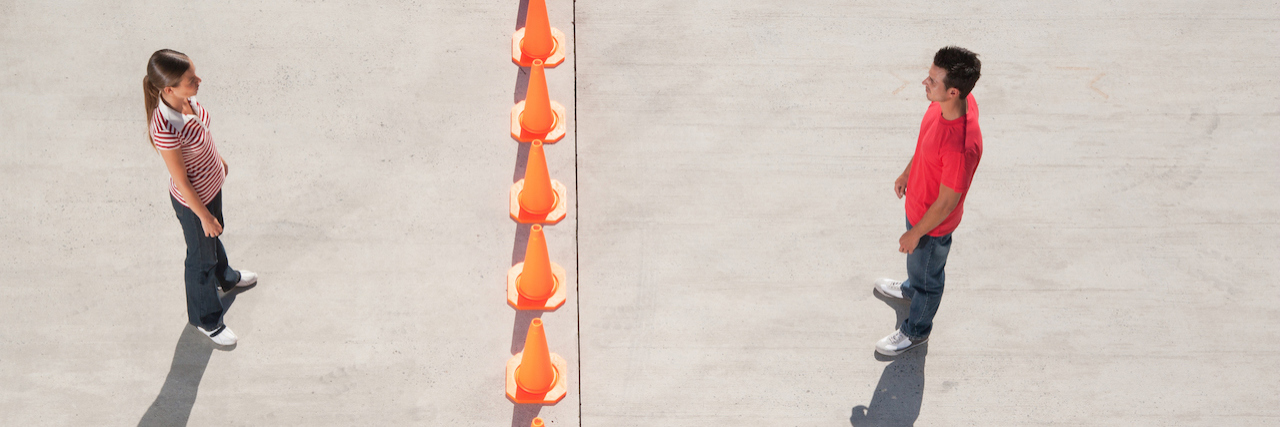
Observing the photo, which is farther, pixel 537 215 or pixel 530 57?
pixel 530 57

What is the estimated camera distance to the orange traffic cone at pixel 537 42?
6434 mm

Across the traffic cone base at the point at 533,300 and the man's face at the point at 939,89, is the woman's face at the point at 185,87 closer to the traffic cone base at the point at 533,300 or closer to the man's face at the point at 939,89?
the traffic cone base at the point at 533,300

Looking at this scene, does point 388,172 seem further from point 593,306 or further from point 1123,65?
point 1123,65

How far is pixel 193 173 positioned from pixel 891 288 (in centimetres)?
340

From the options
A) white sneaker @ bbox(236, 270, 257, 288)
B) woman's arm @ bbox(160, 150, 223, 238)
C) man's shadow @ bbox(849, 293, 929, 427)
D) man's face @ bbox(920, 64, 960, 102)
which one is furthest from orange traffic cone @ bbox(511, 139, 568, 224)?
man's face @ bbox(920, 64, 960, 102)

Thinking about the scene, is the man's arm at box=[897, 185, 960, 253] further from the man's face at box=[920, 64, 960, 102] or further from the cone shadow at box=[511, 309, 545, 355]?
the cone shadow at box=[511, 309, 545, 355]

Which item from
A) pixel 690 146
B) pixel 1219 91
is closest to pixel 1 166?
pixel 690 146

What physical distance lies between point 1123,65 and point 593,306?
3942 millimetres

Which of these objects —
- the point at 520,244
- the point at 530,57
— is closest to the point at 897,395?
the point at 520,244

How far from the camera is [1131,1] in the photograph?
278 inches

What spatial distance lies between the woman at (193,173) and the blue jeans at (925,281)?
10.2 ft

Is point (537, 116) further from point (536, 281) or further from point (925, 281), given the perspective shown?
point (925, 281)

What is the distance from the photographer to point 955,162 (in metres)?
4.09

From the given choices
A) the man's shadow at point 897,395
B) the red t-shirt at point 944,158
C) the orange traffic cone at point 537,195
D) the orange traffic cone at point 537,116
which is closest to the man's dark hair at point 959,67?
the red t-shirt at point 944,158
